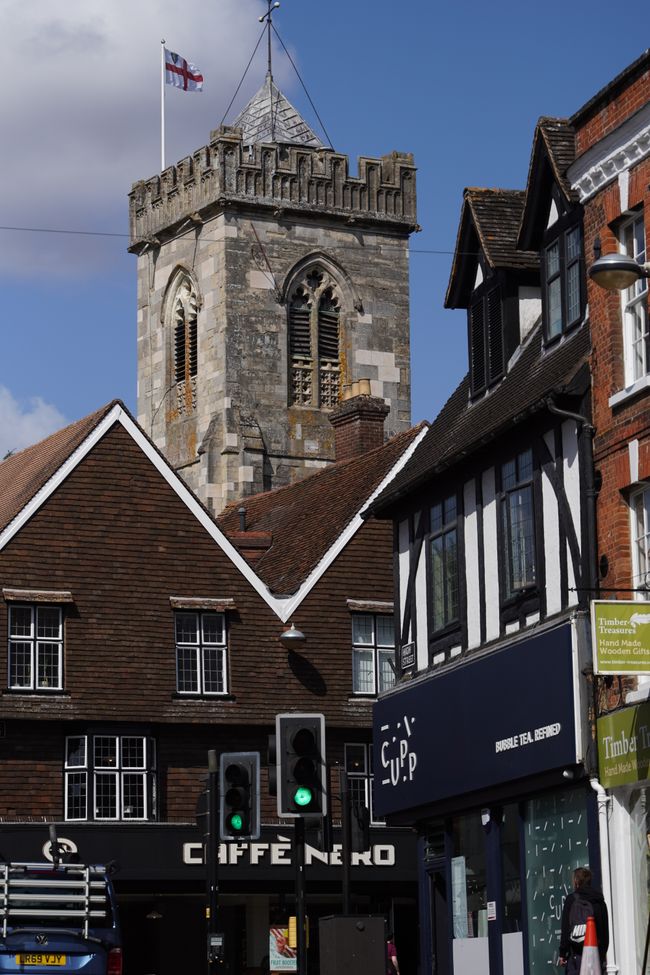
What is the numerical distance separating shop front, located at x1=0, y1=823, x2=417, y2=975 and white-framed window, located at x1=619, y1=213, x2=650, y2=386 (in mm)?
15446

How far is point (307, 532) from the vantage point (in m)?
45.6

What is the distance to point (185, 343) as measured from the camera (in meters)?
78.8

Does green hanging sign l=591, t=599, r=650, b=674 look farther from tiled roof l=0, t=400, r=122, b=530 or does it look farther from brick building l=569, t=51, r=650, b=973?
tiled roof l=0, t=400, r=122, b=530

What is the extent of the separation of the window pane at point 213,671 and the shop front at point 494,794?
772cm

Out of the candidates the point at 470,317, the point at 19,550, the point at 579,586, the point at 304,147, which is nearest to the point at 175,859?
the point at 19,550

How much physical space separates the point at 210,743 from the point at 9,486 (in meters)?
6.93

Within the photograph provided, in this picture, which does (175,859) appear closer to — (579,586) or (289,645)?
(289,645)

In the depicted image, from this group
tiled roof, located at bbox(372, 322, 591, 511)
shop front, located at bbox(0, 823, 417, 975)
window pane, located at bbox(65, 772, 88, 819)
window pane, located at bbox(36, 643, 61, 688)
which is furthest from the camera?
window pane, located at bbox(36, 643, 61, 688)

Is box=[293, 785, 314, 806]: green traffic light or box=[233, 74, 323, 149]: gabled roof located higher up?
box=[233, 74, 323, 149]: gabled roof

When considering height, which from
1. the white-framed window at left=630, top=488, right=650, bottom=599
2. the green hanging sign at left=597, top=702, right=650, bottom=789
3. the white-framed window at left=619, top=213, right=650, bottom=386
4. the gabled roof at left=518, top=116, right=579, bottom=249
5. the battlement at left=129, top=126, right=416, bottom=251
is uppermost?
the battlement at left=129, top=126, right=416, bottom=251

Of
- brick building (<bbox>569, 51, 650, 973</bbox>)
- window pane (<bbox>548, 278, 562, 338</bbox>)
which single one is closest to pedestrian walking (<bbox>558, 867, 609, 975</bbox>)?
brick building (<bbox>569, 51, 650, 973</bbox>)

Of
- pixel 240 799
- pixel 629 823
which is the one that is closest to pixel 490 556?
pixel 629 823

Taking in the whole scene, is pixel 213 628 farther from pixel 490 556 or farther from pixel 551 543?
pixel 551 543

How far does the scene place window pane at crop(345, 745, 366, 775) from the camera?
42062 mm
